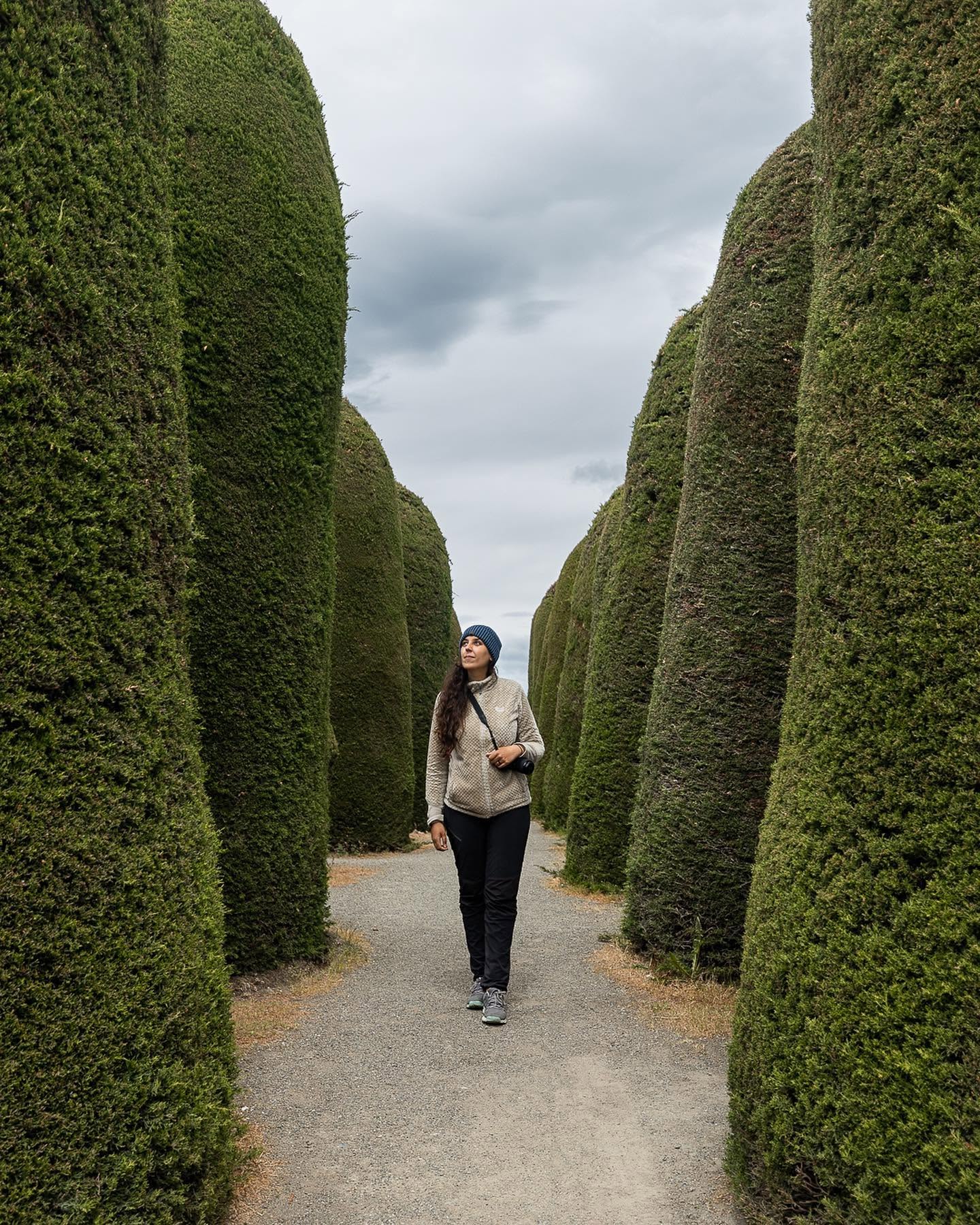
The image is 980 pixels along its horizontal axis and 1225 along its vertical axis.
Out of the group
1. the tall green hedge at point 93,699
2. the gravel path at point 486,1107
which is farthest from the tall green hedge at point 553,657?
the tall green hedge at point 93,699

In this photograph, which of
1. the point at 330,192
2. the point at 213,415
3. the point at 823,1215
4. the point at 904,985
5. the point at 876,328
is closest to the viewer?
the point at 904,985

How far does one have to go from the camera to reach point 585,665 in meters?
13.7

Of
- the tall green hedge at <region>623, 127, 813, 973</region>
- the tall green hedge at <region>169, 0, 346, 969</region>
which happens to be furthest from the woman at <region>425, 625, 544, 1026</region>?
the tall green hedge at <region>623, 127, 813, 973</region>

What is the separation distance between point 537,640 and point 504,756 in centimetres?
2585

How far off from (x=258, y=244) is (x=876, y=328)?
170 inches

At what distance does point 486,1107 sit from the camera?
4270 mm

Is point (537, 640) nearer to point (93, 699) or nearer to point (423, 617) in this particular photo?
point (423, 617)

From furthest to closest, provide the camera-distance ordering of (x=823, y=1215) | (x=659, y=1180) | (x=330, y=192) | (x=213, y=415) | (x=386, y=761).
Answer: (x=386, y=761)
(x=330, y=192)
(x=213, y=415)
(x=659, y=1180)
(x=823, y=1215)

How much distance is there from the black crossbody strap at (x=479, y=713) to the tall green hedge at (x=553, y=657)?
45.3 feet

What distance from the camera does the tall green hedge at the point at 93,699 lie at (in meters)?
2.64

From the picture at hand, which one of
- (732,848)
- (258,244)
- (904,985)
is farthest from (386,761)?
(904,985)

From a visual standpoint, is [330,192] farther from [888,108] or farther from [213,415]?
[888,108]

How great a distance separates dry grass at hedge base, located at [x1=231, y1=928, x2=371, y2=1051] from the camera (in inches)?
210

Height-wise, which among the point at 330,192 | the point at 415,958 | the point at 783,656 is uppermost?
the point at 330,192
